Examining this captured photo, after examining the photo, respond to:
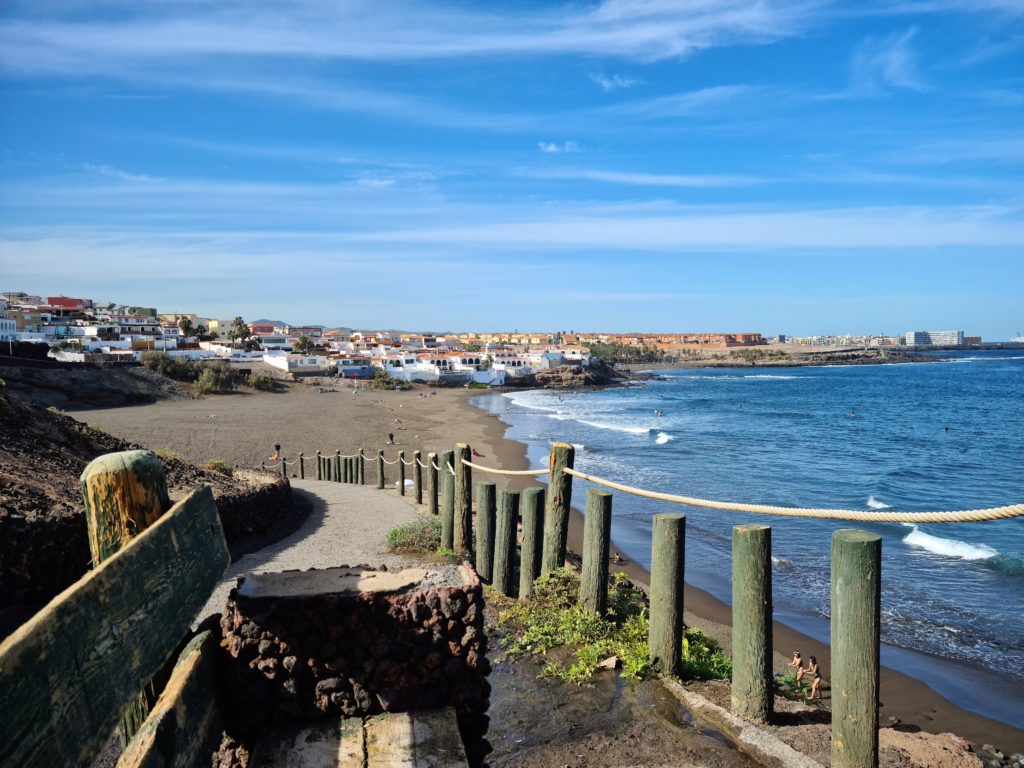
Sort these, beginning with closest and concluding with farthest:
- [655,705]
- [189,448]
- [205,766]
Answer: [205,766] < [655,705] < [189,448]

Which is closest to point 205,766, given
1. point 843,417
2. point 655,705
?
point 655,705

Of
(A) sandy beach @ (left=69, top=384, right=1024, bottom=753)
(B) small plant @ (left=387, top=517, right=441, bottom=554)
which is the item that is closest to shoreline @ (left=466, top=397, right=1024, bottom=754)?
(A) sandy beach @ (left=69, top=384, right=1024, bottom=753)

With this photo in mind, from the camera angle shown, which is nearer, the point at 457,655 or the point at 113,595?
the point at 113,595

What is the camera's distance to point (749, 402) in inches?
2616

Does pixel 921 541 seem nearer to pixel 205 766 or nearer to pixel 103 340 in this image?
pixel 205 766

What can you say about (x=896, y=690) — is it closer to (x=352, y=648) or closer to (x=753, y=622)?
(x=753, y=622)

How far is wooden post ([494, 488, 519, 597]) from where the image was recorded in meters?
7.86

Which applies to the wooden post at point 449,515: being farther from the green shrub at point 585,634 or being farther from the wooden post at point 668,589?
the wooden post at point 668,589

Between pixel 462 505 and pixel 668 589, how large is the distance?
5053mm

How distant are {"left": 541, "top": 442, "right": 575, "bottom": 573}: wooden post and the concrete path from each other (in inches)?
134

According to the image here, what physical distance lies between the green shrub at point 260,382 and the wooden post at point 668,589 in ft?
212

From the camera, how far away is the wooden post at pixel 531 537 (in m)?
7.44

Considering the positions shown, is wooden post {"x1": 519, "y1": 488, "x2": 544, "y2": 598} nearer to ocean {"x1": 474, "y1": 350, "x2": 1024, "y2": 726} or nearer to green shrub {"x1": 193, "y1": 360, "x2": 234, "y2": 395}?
ocean {"x1": 474, "y1": 350, "x2": 1024, "y2": 726}

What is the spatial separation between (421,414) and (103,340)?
2123 inches
